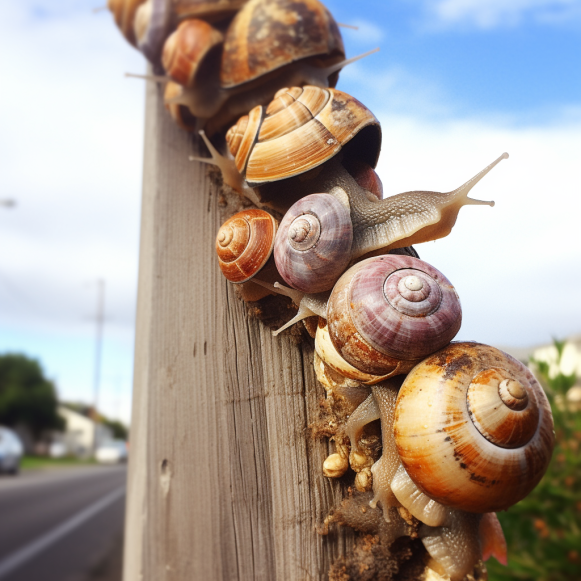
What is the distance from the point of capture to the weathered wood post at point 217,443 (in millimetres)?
1236

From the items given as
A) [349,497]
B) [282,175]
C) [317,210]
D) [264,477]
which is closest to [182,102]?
[282,175]

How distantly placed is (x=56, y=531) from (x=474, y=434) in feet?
38.9

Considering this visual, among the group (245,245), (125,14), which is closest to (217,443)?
(245,245)

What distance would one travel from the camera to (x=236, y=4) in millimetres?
1509

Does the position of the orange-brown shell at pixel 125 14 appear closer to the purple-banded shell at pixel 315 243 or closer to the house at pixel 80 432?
the purple-banded shell at pixel 315 243

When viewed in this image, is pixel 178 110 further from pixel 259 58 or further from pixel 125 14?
pixel 125 14

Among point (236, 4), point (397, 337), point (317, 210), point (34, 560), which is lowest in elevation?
point (34, 560)

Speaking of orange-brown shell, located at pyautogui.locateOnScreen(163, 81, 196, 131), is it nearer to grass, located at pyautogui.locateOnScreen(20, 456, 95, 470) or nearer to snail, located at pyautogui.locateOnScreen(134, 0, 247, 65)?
snail, located at pyautogui.locateOnScreen(134, 0, 247, 65)

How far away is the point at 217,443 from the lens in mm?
1295

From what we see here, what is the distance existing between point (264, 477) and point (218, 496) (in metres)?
0.13

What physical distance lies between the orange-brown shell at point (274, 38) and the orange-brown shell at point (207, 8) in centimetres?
8

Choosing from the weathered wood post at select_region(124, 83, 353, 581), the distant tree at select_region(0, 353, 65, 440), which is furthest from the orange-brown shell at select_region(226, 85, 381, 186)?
the distant tree at select_region(0, 353, 65, 440)

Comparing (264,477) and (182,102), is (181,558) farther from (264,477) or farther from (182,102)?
(182,102)

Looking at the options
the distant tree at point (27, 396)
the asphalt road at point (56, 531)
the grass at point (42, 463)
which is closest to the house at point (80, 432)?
the distant tree at point (27, 396)
